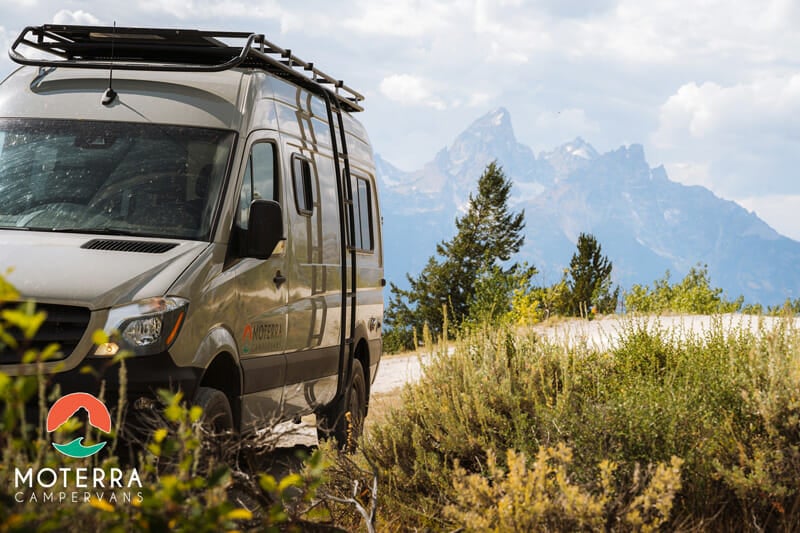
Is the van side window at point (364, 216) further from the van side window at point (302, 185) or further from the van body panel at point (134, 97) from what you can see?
the van body panel at point (134, 97)

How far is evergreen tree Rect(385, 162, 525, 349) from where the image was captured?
6216 cm

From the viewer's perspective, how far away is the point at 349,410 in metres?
9.48

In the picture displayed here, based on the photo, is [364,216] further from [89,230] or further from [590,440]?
[590,440]

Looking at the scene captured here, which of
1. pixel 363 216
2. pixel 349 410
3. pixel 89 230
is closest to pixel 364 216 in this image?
pixel 363 216

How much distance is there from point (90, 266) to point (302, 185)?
259cm

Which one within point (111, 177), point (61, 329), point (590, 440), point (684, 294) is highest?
point (111, 177)

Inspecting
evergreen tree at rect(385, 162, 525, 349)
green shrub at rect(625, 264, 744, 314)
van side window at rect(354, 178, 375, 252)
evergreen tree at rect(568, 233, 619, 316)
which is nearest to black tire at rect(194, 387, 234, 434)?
van side window at rect(354, 178, 375, 252)

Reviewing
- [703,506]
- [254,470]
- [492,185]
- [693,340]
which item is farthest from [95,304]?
[492,185]

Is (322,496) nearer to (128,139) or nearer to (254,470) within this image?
(254,470)

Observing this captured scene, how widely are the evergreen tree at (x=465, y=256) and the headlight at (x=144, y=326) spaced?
54.2 meters

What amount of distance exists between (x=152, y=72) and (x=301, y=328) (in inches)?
85.4

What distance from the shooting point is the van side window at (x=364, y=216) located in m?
9.86

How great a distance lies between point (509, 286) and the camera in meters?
33.2

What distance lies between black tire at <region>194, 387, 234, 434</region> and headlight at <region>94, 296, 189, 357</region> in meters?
0.46
